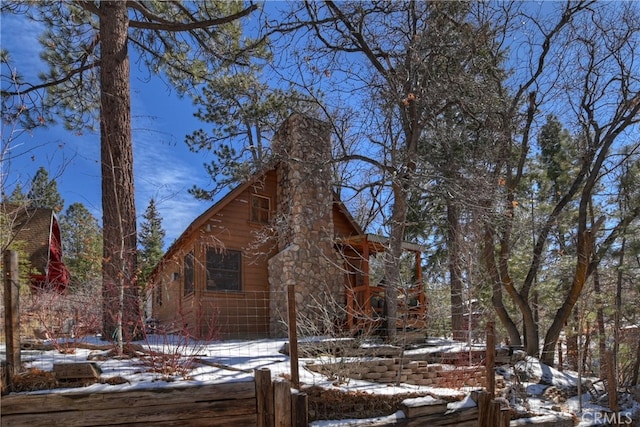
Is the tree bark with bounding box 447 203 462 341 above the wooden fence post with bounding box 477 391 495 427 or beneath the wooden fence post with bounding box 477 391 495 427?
above

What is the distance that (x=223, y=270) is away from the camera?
11.9m

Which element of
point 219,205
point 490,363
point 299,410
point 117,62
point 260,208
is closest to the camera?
point 299,410

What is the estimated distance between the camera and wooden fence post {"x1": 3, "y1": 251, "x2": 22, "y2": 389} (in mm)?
4648

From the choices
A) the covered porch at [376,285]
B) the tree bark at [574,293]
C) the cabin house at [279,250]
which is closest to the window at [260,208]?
the cabin house at [279,250]

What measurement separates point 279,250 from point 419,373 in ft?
17.6

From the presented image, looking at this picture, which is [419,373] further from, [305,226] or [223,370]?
[305,226]

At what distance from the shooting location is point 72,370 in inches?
191

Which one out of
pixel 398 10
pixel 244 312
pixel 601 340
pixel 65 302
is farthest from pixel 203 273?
pixel 601 340

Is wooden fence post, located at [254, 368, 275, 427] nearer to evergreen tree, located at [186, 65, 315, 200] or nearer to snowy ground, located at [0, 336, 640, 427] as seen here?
snowy ground, located at [0, 336, 640, 427]

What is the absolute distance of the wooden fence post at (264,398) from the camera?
4929 mm

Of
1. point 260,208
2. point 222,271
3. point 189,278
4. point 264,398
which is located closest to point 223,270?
point 222,271

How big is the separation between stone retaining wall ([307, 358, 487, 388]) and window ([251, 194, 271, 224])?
582 cm

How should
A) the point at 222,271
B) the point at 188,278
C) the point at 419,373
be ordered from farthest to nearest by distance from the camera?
the point at 188,278, the point at 222,271, the point at 419,373

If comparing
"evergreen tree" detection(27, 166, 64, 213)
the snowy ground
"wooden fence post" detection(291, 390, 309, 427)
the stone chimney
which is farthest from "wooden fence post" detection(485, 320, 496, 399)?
"evergreen tree" detection(27, 166, 64, 213)
